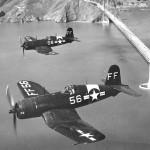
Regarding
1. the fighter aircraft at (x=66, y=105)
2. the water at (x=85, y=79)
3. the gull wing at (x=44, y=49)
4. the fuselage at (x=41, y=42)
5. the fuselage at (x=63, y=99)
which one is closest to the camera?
the fighter aircraft at (x=66, y=105)

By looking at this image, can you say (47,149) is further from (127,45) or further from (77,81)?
(127,45)

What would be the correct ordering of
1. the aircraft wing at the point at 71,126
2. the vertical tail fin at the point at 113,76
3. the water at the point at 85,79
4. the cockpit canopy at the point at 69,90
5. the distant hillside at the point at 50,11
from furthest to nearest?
the distant hillside at the point at 50,11
the vertical tail fin at the point at 113,76
the water at the point at 85,79
the cockpit canopy at the point at 69,90
the aircraft wing at the point at 71,126

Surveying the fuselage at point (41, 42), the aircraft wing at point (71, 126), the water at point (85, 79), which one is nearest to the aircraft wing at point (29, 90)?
the water at point (85, 79)

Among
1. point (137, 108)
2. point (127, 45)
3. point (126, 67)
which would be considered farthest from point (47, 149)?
point (127, 45)

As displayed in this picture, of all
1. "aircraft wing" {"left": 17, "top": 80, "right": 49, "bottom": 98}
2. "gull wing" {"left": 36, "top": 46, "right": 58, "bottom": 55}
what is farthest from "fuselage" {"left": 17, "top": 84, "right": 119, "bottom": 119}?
"gull wing" {"left": 36, "top": 46, "right": 58, "bottom": 55}

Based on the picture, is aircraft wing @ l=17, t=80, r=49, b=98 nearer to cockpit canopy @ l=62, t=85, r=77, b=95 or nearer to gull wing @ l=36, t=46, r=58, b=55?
cockpit canopy @ l=62, t=85, r=77, b=95

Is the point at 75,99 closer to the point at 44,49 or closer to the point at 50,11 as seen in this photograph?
the point at 44,49

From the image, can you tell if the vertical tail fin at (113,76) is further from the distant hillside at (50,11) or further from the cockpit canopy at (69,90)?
the distant hillside at (50,11)

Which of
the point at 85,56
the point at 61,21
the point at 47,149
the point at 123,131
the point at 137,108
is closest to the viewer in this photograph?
the point at 47,149
